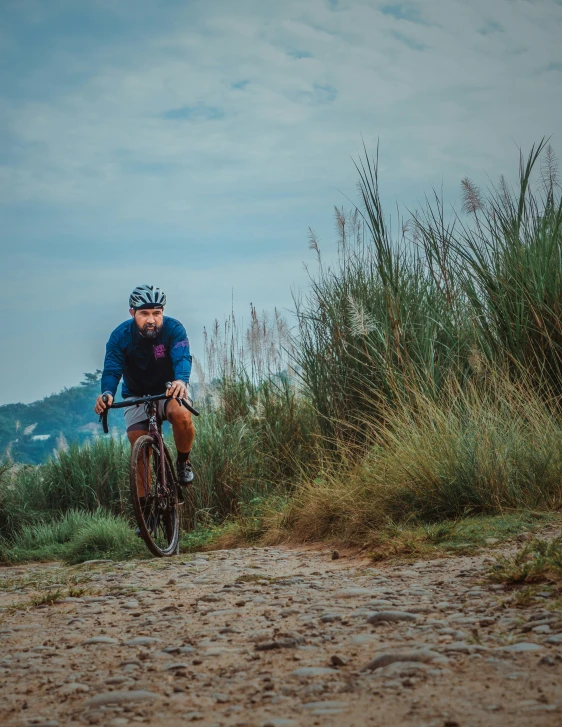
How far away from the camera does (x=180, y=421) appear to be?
6031 mm

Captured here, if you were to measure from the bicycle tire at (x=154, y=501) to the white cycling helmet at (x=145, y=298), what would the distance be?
1.09m

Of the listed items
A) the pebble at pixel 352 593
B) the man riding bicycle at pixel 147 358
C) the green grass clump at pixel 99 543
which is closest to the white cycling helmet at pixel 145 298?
the man riding bicycle at pixel 147 358

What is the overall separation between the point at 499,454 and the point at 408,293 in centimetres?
271

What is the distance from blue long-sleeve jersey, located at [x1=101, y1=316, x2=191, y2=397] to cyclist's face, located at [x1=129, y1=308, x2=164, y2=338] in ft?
0.16

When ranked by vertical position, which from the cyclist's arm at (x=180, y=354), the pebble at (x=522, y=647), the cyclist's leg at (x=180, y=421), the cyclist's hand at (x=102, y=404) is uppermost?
the cyclist's arm at (x=180, y=354)

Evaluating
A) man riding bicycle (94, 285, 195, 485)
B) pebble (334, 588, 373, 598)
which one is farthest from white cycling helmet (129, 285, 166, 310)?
pebble (334, 588, 373, 598)

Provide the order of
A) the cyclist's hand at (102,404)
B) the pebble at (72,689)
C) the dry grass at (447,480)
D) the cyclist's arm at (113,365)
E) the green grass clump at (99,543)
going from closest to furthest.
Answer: the pebble at (72,689) < the dry grass at (447,480) < the cyclist's hand at (102,404) < the cyclist's arm at (113,365) < the green grass clump at (99,543)

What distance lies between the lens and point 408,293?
751 centimetres

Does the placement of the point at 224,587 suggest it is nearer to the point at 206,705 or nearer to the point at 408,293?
the point at 206,705

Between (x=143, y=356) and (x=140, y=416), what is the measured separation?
1.63ft

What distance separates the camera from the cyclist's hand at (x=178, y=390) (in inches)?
226

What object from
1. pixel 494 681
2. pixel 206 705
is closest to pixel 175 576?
pixel 206 705

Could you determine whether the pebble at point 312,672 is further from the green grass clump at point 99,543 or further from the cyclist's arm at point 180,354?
the green grass clump at point 99,543

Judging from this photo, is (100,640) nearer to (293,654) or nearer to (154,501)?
(293,654)
